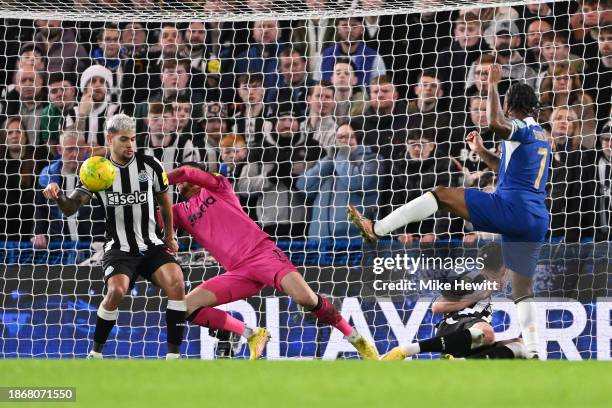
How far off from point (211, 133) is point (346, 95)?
4.17 feet

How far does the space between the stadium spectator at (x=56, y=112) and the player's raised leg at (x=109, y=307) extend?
3412 mm

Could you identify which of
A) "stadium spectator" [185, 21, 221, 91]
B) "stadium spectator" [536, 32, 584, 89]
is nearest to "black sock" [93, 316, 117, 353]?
"stadium spectator" [185, 21, 221, 91]

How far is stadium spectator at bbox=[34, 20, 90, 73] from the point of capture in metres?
11.4

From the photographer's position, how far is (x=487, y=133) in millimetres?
10633

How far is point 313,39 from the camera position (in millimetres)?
11289

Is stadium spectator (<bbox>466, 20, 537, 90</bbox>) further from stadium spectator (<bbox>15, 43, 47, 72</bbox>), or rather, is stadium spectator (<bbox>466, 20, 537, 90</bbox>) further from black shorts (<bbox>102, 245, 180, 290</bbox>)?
stadium spectator (<bbox>15, 43, 47, 72</bbox>)

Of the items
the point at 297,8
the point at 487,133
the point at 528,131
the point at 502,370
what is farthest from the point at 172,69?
the point at 502,370

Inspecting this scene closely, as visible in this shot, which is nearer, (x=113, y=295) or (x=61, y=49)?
(x=113, y=295)

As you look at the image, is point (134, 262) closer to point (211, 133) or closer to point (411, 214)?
point (411, 214)

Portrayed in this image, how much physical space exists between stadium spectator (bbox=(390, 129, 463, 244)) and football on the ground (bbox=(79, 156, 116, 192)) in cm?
309

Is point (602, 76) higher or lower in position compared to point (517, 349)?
higher

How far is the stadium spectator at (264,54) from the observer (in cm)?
1123

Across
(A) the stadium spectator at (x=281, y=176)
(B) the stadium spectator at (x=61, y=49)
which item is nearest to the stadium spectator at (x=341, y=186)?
(A) the stadium spectator at (x=281, y=176)

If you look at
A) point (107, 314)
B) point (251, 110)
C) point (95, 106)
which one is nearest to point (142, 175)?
point (107, 314)
